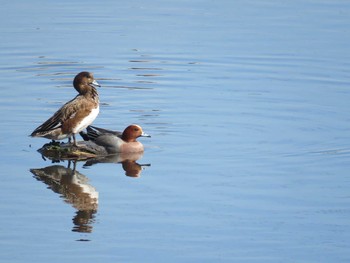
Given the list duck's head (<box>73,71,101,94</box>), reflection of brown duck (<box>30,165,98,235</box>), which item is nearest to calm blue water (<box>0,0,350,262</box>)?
reflection of brown duck (<box>30,165,98,235</box>)

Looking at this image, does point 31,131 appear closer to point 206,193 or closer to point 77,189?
point 77,189

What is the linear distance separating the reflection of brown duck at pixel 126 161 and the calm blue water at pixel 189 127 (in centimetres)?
12

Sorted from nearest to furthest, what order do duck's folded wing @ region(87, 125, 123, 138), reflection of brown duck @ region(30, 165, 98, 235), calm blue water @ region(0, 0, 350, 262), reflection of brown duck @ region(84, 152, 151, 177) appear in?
calm blue water @ region(0, 0, 350, 262), reflection of brown duck @ region(30, 165, 98, 235), reflection of brown duck @ region(84, 152, 151, 177), duck's folded wing @ region(87, 125, 123, 138)

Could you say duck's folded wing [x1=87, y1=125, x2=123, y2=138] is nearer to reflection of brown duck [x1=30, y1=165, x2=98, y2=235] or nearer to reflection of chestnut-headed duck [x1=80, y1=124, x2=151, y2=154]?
reflection of chestnut-headed duck [x1=80, y1=124, x2=151, y2=154]

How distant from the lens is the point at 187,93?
17859mm

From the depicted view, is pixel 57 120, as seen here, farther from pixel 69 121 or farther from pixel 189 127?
pixel 189 127

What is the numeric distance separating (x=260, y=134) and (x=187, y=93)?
2799mm

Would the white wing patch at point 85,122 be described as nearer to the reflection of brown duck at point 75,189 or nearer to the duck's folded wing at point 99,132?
the duck's folded wing at point 99,132

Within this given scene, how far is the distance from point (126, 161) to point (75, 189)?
56.8 inches

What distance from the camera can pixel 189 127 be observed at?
15.8 metres

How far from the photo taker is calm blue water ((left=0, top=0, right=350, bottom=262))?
11.1 metres

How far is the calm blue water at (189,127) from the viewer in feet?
36.4

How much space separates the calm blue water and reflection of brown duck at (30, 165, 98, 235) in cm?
3

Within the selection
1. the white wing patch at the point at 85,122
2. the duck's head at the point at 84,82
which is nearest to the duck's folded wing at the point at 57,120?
the white wing patch at the point at 85,122
